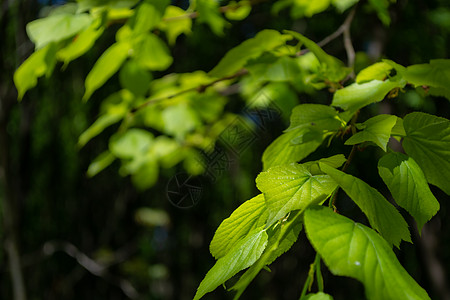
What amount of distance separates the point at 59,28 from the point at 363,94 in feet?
1.53

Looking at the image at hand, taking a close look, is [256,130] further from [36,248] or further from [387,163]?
[36,248]

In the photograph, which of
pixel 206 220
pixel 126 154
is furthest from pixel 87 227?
pixel 126 154

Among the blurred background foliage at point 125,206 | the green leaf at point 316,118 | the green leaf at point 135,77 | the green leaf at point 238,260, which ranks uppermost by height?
the green leaf at point 316,118

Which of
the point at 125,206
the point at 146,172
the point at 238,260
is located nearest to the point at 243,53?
the point at 238,260

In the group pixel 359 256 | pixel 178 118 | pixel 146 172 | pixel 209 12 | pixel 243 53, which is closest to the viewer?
pixel 359 256

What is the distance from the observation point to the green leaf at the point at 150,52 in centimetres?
75

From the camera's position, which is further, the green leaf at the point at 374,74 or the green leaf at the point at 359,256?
the green leaf at the point at 374,74

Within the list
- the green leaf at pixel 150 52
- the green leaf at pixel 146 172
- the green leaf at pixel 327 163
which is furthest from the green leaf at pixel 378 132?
the green leaf at pixel 146 172

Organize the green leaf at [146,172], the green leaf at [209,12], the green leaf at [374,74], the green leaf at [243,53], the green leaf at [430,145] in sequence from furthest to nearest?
the green leaf at [146,172] < the green leaf at [209,12] < the green leaf at [243,53] < the green leaf at [374,74] < the green leaf at [430,145]

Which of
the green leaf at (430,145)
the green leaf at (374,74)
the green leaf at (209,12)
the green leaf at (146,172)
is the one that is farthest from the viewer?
the green leaf at (146,172)

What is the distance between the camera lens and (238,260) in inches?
12.1

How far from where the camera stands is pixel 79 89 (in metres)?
2.46

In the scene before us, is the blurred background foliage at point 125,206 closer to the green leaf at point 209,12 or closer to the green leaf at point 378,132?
the green leaf at point 209,12

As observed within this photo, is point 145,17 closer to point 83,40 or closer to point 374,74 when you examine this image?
point 83,40
